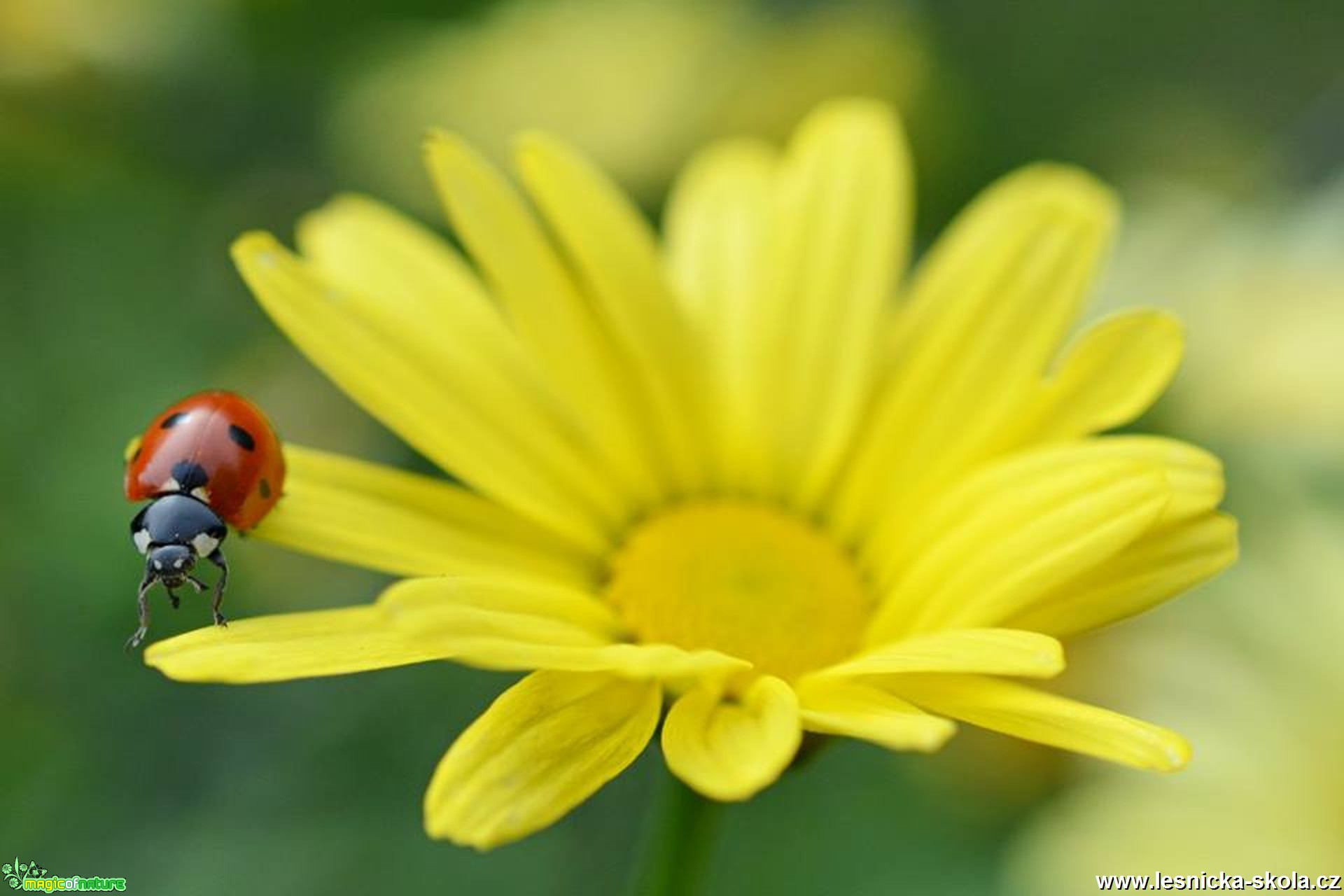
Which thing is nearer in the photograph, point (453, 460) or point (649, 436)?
point (453, 460)

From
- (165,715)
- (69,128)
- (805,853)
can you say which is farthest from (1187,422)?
(69,128)

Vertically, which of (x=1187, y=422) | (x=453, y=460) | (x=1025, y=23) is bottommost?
(x=453, y=460)

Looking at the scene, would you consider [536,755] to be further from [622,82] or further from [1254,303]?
[622,82]

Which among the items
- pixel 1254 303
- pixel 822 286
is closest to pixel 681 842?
pixel 822 286

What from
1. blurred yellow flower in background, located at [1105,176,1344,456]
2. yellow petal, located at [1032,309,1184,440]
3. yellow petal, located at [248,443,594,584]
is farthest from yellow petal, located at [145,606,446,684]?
blurred yellow flower in background, located at [1105,176,1344,456]

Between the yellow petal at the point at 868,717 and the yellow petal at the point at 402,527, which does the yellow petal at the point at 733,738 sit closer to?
the yellow petal at the point at 868,717

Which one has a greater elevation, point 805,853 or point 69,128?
point 69,128

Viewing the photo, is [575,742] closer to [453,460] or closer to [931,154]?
[453,460]
